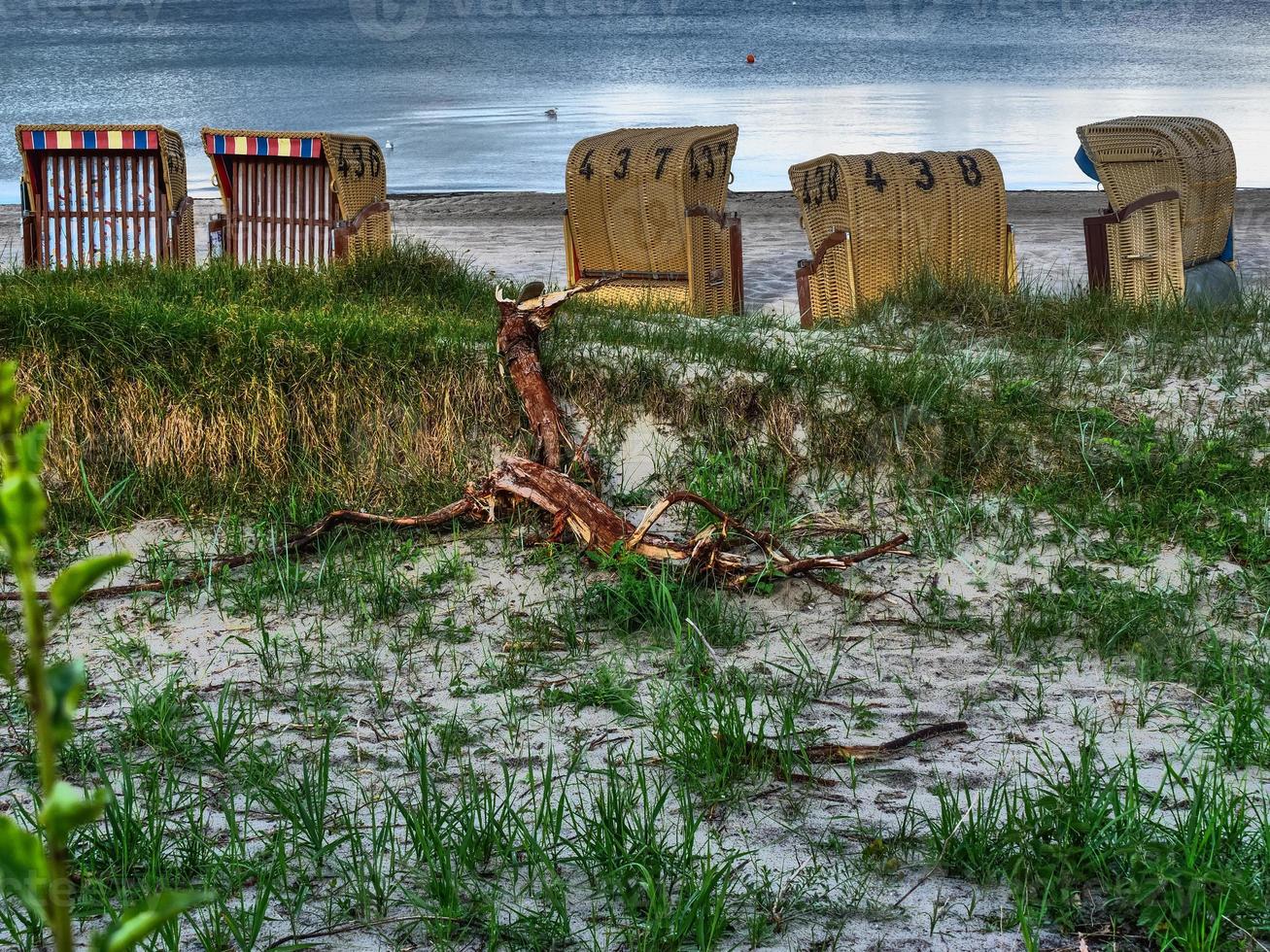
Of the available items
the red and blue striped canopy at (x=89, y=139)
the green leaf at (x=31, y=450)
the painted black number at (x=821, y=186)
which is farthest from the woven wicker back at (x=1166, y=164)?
the green leaf at (x=31, y=450)

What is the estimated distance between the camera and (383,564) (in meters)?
4.23

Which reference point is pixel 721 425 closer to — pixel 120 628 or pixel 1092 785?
pixel 120 628

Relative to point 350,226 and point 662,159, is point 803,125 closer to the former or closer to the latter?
point 662,159

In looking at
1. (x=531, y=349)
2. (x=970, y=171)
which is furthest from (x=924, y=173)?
(x=531, y=349)

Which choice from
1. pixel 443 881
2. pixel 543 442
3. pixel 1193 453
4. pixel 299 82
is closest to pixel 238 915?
pixel 443 881

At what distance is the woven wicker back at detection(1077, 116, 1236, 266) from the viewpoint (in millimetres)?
7637

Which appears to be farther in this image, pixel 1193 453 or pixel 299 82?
pixel 299 82

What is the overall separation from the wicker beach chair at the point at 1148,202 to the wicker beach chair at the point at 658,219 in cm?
237

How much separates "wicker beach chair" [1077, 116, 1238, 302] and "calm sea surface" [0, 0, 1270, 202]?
981cm

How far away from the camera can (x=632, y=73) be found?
4522 cm

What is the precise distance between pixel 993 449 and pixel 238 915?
3.49 metres

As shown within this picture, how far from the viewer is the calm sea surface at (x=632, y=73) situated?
2364 centimetres

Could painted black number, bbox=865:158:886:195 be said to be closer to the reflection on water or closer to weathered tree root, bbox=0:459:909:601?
weathered tree root, bbox=0:459:909:601

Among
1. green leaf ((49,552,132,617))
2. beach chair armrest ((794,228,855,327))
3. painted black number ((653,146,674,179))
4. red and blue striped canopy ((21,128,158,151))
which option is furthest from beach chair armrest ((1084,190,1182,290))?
green leaf ((49,552,132,617))
